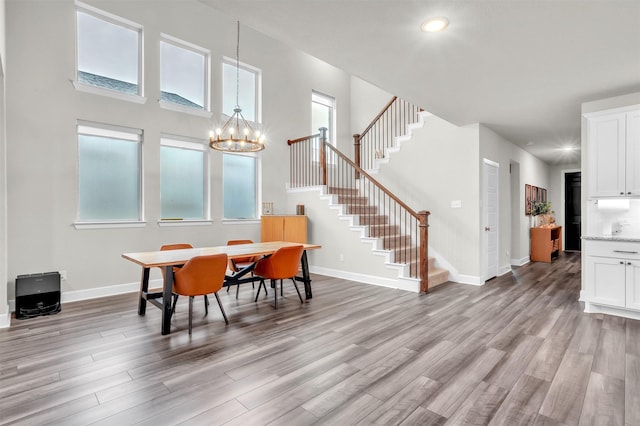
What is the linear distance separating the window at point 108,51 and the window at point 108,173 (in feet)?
2.24

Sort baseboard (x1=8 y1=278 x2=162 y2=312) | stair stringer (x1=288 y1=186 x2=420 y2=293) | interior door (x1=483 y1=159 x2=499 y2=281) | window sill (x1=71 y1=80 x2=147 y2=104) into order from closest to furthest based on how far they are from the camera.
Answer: baseboard (x1=8 y1=278 x2=162 y2=312) → window sill (x1=71 y1=80 x2=147 y2=104) → stair stringer (x1=288 y1=186 x2=420 y2=293) → interior door (x1=483 y1=159 x2=499 y2=281)

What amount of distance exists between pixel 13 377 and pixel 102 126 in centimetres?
364

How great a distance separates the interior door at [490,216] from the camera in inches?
230

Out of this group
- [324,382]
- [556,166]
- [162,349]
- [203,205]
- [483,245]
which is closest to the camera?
[324,382]

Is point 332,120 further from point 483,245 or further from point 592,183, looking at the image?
point 592,183

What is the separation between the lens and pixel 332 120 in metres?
8.84

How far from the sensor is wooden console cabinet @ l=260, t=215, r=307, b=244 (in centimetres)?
646

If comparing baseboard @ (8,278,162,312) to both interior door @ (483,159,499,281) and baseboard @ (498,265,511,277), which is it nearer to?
interior door @ (483,159,499,281)

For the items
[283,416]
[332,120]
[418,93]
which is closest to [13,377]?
[283,416]

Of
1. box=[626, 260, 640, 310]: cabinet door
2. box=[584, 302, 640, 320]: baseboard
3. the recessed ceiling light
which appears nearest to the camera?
the recessed ceiling light

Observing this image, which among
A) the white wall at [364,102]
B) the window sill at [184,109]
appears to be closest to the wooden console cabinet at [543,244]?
the white wall at [364,102]

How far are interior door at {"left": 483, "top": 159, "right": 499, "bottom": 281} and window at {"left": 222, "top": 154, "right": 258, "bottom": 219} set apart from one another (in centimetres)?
436

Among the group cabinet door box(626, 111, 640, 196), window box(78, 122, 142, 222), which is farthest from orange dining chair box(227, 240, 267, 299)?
cabinet door box(626, 111, 640, 196)

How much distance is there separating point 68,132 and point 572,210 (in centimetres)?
1245
